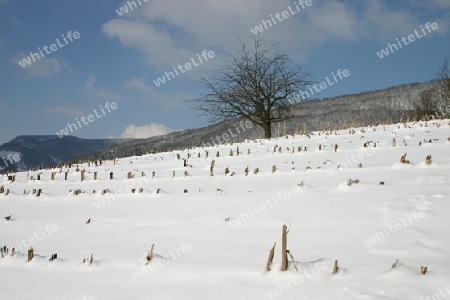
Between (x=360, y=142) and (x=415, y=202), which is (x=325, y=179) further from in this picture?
(x=360, y=142)

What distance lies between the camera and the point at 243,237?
4.00 metres

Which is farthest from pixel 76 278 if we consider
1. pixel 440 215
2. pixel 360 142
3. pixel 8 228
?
pixel 360 142

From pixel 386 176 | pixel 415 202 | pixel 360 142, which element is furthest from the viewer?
pixel 360 142

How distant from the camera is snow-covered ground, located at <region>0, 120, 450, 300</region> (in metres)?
2.77

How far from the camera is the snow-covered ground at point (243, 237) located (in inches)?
109

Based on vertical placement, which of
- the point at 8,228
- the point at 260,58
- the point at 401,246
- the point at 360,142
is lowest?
the point at 401,246

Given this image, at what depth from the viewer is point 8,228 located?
5098 mm

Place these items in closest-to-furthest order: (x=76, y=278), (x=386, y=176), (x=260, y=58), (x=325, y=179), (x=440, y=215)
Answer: (x=76, y=278)
(x=440, y=215)
(x=386, y=176)
(x=325, y=179)
(x=260, y=58)

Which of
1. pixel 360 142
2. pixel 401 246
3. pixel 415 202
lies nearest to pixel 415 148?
pixel 360 142

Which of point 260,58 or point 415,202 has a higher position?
point 260,58

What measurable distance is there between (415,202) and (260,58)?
2092 centimetres

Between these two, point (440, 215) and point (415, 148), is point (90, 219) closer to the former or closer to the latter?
point (440, 215)

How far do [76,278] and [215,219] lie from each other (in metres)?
2.05

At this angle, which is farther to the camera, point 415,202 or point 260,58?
point 260,58
